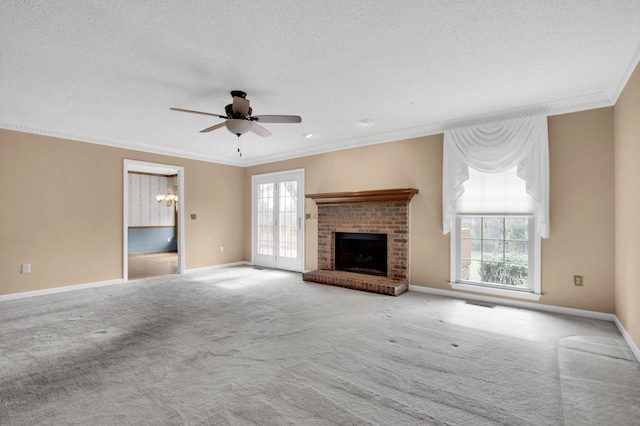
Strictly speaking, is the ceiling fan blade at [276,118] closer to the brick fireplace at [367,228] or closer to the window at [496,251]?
the brick fireplace at [367,228]

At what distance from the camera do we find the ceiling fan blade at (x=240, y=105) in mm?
3312

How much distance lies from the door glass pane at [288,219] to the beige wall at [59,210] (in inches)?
93.1

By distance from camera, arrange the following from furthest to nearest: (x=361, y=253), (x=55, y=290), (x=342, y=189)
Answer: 1. (x=342, y=189)
2. (x=361, y=253)
3. (x=55, y=290)

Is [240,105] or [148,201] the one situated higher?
[240,105]

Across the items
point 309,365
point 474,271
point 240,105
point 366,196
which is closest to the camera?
point 309,365

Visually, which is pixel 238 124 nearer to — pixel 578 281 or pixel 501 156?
pixel 501 156

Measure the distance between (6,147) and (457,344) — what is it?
20.9ft

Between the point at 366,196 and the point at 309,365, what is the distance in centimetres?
326

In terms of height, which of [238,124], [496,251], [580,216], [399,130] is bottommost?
[496,251]

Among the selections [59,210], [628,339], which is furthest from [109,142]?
[628,339]

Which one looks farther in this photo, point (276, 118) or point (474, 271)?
point (474, 271)

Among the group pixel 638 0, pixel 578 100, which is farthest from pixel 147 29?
pixel 578 100

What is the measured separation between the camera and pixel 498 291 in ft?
13.8

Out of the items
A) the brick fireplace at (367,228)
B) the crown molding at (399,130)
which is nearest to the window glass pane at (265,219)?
the crown molding at (399,130)
